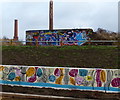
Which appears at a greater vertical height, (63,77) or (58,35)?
(58,35)

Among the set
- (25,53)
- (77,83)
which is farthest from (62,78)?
(25,53)

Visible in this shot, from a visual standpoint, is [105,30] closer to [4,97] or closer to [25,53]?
[25,53]

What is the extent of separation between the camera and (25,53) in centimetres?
1366

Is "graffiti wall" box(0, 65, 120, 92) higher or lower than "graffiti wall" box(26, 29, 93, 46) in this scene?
lower

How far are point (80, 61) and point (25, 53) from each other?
4785 mm

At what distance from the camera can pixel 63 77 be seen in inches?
347

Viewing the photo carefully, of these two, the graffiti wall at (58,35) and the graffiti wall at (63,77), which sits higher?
the graffiti wall at (58,35)

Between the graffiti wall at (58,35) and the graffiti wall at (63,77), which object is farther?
the graffiti wall at (58,35)

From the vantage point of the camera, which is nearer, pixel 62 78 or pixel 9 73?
pixel 62 78

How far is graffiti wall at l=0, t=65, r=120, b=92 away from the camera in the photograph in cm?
827

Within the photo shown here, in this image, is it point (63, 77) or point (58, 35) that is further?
point (58, 35)

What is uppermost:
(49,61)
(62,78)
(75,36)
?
(75,36)

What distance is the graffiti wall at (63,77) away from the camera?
27.1ft

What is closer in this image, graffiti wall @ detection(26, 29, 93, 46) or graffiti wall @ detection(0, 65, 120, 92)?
graffiti wall @ detection(0, 65, 120, 92)
